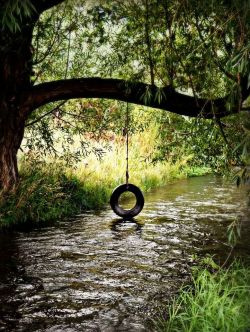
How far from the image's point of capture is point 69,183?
12523 millimetres

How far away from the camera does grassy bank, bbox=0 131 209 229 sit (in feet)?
34.4

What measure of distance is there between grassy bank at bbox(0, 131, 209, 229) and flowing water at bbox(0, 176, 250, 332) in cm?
54

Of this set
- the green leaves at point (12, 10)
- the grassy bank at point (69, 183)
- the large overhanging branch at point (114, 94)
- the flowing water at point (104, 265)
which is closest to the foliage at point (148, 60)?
the large overhanging branch at point (114, 94)

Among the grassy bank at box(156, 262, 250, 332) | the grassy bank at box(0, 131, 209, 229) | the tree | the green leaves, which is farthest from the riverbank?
the grassy bank at box(156, 262, 250, 332)

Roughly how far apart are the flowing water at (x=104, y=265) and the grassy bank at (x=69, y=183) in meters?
0.54

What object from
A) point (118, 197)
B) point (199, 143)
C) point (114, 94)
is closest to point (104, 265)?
point (199, 143)

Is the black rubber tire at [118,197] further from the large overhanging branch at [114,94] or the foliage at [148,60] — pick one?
the large overhanging branch at [114,94]

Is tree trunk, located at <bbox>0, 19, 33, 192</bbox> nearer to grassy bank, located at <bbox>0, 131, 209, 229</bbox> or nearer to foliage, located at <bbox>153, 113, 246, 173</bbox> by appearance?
grassy bank, located at <bbox>0, 131, 209, 229</bbox>

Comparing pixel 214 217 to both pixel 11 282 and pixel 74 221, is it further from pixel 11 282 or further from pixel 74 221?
pixel 11 282

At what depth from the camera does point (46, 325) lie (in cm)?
554

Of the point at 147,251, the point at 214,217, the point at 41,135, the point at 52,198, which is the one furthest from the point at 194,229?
the point at 41,135

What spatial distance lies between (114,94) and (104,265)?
3.38 metres

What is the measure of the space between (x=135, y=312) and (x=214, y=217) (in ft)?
19.5

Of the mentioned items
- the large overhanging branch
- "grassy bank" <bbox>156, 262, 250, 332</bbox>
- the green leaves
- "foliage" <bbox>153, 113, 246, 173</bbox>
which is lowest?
"grassy bank" <bbox>156, 262, 250, 332</bbox>
